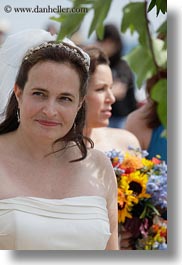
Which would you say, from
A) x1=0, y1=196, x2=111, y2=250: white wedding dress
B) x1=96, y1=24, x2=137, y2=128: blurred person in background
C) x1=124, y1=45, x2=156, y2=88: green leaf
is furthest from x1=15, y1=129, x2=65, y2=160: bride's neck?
x1=124, y1=45, x2=156, y2=88: green leaf

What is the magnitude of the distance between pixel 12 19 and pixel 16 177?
579 mm

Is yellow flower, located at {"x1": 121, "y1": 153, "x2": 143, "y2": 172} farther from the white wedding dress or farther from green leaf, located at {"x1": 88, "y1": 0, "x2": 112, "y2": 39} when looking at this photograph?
green leaf, located at {"x1": 88, "y1": 0, "x2": 112, "y2": 39}

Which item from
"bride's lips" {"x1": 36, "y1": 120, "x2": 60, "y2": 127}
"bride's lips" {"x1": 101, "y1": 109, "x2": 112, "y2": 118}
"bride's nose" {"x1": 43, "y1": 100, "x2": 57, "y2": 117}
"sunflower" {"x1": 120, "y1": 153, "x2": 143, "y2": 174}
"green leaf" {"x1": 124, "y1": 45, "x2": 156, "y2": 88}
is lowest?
"green leaf" {"x1": 124, "y1": 45, "x2": 156, "y2": 88}

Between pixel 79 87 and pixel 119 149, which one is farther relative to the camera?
pixel 119 149

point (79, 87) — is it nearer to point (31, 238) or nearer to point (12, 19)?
point (12, 19)

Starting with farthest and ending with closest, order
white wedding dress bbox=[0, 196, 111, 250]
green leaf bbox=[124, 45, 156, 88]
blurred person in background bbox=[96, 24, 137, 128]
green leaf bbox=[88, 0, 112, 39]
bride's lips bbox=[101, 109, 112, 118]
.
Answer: bride's lips bbox=[101, 109, 112, 118], blurred person in background bbox=[96, 24, 137, 128], white wedding dress bbox=[0, 196, 111, 250], green leaf bbox=[124, 45, 156, 88], green leaf bbox=[88, 0, 112, 39]

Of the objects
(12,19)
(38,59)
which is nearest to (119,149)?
(38,59)

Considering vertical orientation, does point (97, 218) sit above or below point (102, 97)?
below

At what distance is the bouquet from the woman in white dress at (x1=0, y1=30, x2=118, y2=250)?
8 cm

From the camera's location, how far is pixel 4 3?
2.28 m

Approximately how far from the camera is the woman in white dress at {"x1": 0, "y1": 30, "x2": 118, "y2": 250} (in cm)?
209

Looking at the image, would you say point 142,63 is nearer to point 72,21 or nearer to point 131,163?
point 72,21

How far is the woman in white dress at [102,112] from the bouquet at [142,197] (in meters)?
0.05

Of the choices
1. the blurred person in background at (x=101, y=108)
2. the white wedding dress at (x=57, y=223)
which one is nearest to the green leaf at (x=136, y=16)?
the white wedding dress at (x=57, y=223)
